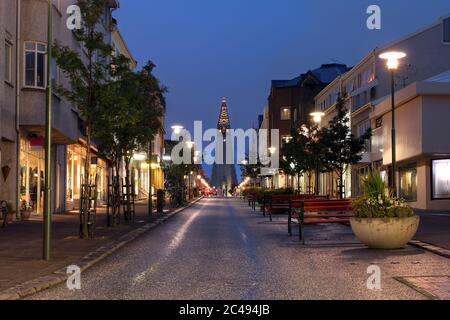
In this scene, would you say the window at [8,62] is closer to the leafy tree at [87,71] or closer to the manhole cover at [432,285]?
the leafy tree at [87,71]

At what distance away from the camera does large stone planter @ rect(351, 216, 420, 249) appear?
15.4 meters

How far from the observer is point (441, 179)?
123 ft

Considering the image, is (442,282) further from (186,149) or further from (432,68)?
(186,149)

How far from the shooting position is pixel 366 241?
15828mm

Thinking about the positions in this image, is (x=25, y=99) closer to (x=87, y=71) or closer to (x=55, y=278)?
(x=87, y=71)

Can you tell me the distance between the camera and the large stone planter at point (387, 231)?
15359mm

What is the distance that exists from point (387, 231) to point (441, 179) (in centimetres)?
2353

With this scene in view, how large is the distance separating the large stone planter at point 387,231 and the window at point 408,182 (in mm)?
24480

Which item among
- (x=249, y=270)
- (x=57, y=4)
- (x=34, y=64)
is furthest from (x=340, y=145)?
(x=249, y=270)

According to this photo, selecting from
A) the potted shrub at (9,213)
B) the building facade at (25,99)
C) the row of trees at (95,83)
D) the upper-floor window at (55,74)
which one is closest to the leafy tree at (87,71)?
the row of trees at (95,83)

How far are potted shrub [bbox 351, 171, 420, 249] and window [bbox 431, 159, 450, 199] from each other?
22.8 metres

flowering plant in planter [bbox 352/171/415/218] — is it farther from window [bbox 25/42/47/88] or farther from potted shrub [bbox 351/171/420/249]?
window [bbox 25/42/47/88]

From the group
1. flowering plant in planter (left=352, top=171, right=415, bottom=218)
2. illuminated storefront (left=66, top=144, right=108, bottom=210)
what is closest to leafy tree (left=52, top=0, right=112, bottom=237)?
flowering plant in planter (left=352, top=171, right=415, bottom=218)

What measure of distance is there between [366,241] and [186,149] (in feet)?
163
